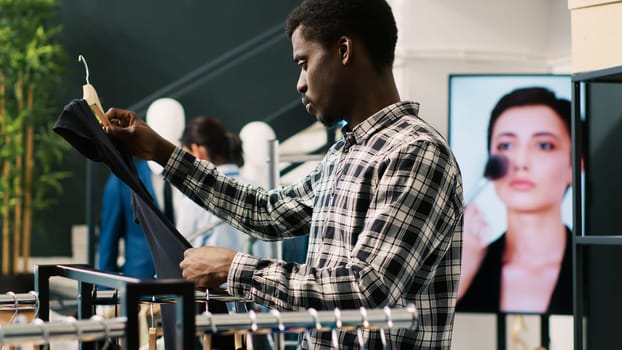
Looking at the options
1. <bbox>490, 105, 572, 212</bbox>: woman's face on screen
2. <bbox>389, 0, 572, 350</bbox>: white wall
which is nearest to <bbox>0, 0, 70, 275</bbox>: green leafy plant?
<bbox>389, 0, 572, 350</bbox>: white wall

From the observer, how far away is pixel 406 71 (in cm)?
485

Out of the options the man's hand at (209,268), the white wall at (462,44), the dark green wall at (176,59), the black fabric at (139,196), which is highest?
the dark green wall at (176,59)

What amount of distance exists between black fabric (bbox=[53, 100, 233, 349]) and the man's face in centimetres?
37

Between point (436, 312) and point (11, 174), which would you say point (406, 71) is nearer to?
point (436, 312)

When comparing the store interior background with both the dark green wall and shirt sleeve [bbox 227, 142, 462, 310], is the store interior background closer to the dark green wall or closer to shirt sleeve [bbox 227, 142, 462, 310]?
the dark green wall

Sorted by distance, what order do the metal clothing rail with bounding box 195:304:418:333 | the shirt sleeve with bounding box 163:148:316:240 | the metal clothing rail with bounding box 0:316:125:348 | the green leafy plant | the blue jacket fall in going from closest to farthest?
1. the metal clothing rail with bounding box 0:316:125:348
2. the metal clothing rail with bounding box 195:304:418:333
3. the shirt sleeve with bounding box 163:148:316:240
4. the blue jacket
5. the green leafy plant

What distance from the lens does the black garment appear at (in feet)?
13.7

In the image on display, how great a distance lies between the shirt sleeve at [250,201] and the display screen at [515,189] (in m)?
2.23

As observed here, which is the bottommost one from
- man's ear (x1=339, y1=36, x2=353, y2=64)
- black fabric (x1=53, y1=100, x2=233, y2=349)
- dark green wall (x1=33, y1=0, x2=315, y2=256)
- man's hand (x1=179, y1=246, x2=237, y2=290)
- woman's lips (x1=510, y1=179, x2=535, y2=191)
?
man's hand (x1=179, y1=246, x2=237, y2=290)

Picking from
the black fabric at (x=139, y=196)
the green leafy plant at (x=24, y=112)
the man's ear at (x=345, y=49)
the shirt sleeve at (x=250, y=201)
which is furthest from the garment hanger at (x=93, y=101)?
the green leafy plant at (x=24, y=112)

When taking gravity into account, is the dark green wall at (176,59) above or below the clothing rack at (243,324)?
above

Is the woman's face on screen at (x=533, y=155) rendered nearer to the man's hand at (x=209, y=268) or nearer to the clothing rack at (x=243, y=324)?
the man's hand at (x=209, y=268)

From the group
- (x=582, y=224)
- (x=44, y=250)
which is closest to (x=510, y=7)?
(x=582, y=224)

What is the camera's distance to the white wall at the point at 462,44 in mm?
4832
